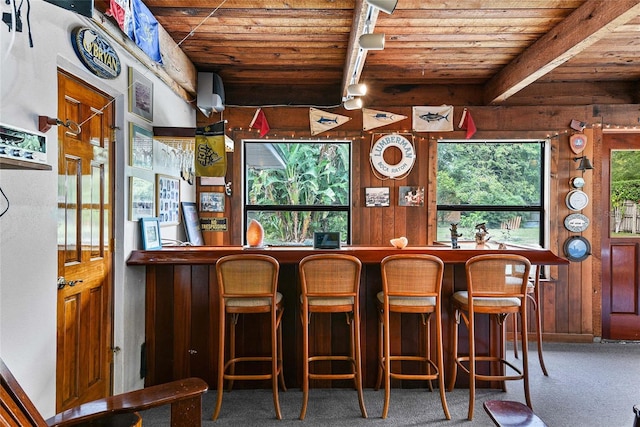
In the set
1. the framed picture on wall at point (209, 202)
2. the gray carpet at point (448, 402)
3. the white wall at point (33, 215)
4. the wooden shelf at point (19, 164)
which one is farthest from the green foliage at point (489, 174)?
the wooden shelf at point (19, 164)

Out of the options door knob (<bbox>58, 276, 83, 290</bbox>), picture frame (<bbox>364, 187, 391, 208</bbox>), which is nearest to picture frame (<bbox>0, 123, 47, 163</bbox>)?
door knob (<bbox>58, 276, 83, 290</bbox>)

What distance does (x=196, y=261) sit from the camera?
2.76 meters

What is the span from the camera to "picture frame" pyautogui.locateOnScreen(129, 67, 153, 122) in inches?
109

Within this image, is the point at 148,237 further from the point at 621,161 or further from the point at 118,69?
the point at 621,161

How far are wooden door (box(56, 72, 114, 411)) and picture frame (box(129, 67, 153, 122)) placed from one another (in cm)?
21

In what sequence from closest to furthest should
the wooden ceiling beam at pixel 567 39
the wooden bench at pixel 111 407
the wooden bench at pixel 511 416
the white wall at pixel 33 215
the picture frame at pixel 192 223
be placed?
the wooden bench at pixel 111 407
the wooden bench at pixel 511 416
the white wall at pixel 33 215
the wooden ceiling beam at pixel 567 39
the picture frame at pixel 192 223

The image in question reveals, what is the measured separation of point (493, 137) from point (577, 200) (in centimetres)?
110

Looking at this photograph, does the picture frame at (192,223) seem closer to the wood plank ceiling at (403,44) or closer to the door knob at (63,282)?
the wood plank ceiling at (403,44)

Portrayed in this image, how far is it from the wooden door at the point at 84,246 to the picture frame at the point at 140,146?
0.54 ft

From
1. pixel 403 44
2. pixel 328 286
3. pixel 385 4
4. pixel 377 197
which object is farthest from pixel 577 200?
pixel 385 4

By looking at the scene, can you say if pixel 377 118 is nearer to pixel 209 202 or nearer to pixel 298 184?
pixel 298 184

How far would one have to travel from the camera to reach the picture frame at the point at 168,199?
328cm

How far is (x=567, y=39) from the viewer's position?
112 inches

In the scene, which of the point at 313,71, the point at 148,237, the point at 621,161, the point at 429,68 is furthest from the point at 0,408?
the point at 621,161
